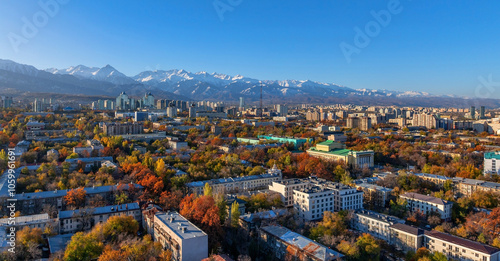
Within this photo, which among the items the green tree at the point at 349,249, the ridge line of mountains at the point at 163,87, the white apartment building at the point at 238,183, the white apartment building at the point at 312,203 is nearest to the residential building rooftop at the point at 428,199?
the white apartment building at the point at 312,203

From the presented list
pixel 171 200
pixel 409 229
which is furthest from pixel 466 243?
pixel 171 200

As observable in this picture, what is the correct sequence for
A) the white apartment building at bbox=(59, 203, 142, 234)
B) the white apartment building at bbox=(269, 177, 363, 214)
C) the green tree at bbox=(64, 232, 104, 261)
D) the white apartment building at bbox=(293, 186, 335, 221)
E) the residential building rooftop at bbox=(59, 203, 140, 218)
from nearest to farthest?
the green tree at bbox=(64, 232, 104, 261), the white apartment building at bbox=(59, 203, 142, 234), the residential building rooftop at bbox=(59, 203, 140, 218), the white apartment building at bbox=(293, 186, 335, 221), the white apartment building at bbox=(269, 177, 363, 214)

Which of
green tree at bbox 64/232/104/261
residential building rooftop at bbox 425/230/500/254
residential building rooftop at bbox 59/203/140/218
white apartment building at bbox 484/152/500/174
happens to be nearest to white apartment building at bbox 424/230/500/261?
residential building rooftop at bbox 425/230/500/254

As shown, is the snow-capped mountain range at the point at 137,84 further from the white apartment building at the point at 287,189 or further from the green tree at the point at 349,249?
the green tree at the point at 349,249

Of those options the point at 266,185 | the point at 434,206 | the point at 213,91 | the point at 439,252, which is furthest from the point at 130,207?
the point at 213,91

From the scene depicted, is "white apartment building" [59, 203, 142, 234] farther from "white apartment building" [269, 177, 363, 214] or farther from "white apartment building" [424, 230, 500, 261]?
"white apartment building" [424, 230, 500, 261]
